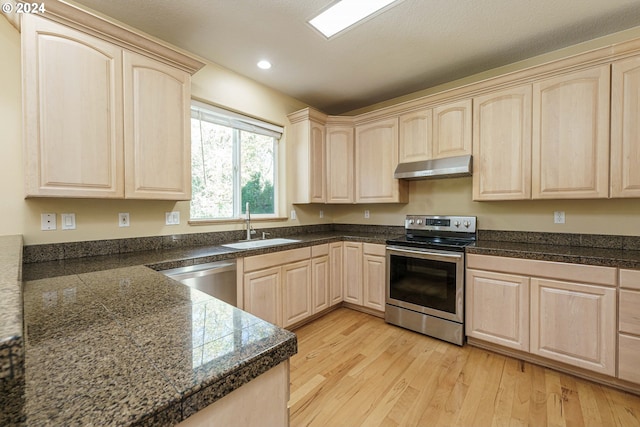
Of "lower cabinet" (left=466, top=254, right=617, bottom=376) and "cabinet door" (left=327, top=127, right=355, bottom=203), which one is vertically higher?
"cabinet door" (left=327, top=127, right=355, bottom=203)

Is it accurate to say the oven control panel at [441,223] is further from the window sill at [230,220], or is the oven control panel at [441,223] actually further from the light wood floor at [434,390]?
the window sill at [230,220]

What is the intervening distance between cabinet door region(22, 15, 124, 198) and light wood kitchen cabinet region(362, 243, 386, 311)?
2298 mm

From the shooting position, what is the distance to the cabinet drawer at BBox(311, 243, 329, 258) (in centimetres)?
286

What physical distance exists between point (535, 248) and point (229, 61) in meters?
3.15

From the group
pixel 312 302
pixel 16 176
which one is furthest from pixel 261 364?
pixel 312 302

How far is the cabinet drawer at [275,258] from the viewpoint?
227 cm

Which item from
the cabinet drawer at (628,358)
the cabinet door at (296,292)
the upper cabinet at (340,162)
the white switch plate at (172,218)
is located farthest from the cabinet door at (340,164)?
the cabinet drawer at (628,358)

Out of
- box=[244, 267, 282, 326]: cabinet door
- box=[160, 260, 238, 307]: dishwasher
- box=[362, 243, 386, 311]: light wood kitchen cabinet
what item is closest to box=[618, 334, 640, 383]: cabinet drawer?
box=[362, 243, 386, 311]: light wood kitchen cabinet

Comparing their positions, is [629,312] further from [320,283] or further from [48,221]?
[48,221]

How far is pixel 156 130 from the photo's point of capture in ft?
6.30

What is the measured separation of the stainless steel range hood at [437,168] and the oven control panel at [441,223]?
461mm

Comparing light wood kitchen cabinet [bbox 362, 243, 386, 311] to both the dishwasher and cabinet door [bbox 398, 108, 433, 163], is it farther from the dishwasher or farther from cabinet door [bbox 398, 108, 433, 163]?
the dishwasher

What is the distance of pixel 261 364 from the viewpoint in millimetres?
642

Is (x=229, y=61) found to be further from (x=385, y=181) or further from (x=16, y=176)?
(x=385, y=181)
